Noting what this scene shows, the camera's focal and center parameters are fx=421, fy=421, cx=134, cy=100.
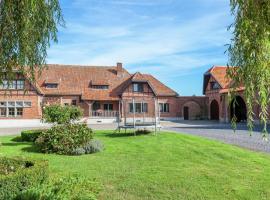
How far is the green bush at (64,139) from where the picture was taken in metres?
17.6

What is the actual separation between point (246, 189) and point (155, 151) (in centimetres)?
755

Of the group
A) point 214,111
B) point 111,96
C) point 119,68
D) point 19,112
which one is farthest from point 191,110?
point 19,112

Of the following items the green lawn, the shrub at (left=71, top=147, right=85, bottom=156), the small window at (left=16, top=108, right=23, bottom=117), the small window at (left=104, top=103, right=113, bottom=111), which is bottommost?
the green lawn

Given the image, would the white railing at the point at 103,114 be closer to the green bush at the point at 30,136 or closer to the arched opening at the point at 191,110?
the arched opening at the point at 191,110

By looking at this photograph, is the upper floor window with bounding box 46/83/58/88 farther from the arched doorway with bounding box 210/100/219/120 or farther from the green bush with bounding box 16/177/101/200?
the green bush with bounding box 16/177/101/200

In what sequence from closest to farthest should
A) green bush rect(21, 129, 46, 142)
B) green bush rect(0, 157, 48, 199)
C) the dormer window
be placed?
green bush rect(0, 157, 48, 199)
green bush rect(21, 129, 46, 142)
the dormer window

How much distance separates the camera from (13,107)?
49000mm

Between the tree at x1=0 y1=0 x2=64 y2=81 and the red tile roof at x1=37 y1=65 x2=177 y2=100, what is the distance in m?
42.9

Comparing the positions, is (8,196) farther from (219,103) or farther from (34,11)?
(219,103)

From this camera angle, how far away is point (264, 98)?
575cm

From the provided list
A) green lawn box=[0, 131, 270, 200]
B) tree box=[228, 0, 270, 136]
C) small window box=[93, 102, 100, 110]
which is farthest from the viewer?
small window box=[93, 102, 100, 110]

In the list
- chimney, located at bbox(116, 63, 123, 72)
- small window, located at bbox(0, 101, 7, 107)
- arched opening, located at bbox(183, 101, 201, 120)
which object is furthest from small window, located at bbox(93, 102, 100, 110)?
arched opening, located at bbox(183, 101, 201, 120)

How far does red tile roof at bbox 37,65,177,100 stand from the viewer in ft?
175

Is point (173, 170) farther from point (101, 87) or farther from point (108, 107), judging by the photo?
point (101, 87)
